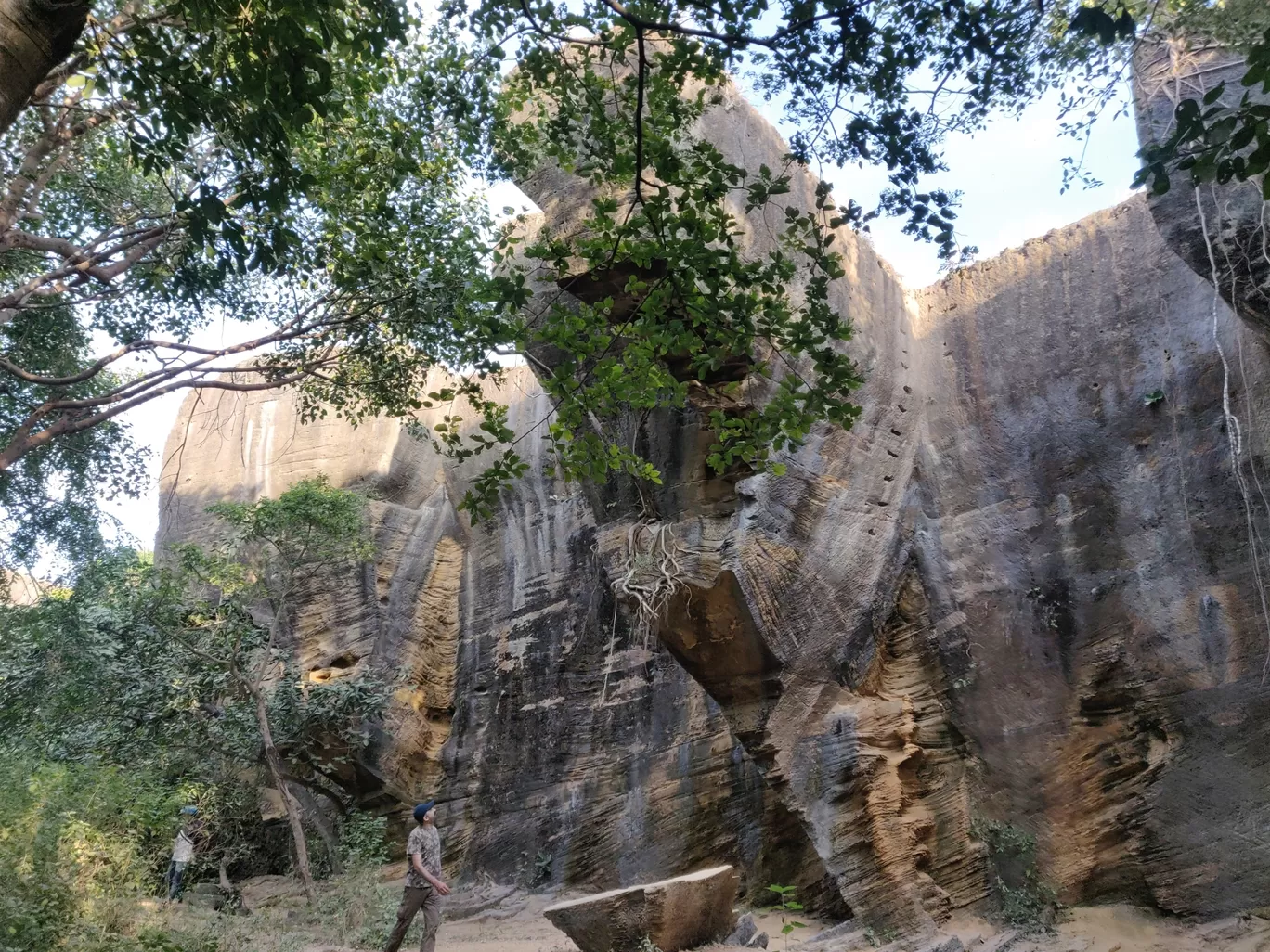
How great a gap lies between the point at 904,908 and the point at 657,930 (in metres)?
2.80

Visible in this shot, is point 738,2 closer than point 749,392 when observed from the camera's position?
Yes

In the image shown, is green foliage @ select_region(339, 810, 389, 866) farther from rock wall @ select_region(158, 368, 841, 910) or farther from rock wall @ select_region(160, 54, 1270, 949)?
rock wall @ select_region(160, 54, 1270, 949)

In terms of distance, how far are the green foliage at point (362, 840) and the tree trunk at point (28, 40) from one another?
9466mm

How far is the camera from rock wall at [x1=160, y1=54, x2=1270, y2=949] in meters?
8.90

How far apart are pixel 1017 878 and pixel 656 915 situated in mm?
3889

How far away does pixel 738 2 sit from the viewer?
5.32 meters

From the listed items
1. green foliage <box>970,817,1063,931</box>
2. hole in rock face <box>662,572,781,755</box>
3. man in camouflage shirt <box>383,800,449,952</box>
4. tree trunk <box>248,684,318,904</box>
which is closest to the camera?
man in camouflage shirt <box>383,800,449,952</box>

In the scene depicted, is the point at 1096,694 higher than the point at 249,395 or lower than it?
lower

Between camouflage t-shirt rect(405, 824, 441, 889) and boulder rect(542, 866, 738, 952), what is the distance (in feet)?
3.46

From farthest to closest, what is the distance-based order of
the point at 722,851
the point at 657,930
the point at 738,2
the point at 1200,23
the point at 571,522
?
the point at 571,522 < the point at 722,851 < the point at 1200,23 < the point at 657,930 < the point at 738,2

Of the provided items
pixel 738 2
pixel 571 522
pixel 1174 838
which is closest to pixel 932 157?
pixel 738 2

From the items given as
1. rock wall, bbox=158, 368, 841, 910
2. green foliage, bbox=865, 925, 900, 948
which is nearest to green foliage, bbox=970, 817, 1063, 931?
green foliage, bbox=865, 925, 900, 948

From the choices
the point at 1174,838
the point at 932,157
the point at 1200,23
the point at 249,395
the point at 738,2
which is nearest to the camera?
the point at 738,2

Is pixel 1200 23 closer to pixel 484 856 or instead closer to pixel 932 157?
pixel 932 157
